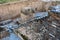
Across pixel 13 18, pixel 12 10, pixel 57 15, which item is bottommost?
pixel 13 18

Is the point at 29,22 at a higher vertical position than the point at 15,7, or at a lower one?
lower

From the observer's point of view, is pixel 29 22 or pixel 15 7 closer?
pixel 29 22

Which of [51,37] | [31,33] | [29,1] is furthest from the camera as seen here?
[29,1]

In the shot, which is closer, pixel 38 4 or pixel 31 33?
pixel 31 33

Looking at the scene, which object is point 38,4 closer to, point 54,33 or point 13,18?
point 13,18

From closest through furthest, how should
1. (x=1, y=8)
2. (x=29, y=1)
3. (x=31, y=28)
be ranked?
(x=31, y=28), (x=1, y=8), (x=29, y=1)

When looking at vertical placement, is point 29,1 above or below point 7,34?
above

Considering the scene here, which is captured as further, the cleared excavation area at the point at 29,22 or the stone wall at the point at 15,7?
the stone wall at the point at 15,7

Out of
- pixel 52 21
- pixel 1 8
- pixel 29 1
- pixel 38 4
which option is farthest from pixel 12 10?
pixel 52 21

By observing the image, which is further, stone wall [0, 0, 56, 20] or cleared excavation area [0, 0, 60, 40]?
stone wall [0, 0, 56, 20]
